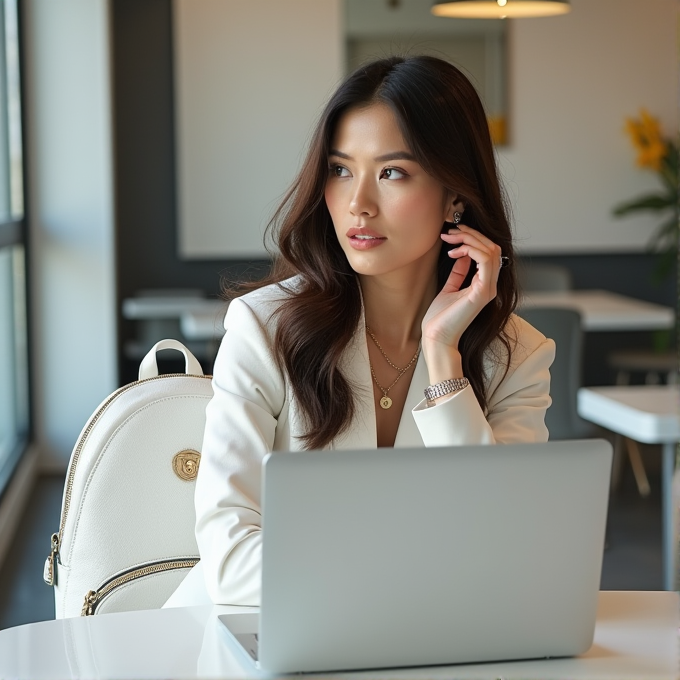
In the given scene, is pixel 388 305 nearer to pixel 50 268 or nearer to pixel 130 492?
pixel 130 492

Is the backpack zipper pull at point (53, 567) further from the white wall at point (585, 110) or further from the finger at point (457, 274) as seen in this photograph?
the white wall at point (585, 110)

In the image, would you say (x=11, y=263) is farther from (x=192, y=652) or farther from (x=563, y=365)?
(x=192, y=652)

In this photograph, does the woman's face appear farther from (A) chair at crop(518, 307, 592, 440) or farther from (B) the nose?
(A) chair at crop(518, 307, 592, 440)

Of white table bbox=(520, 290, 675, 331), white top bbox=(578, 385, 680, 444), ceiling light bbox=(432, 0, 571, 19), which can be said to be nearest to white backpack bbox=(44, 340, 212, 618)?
white top bbox=(578, 385, 680, 444)

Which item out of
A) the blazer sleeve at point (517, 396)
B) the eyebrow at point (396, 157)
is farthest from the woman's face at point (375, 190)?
the blazer sleeve at point (517, 396)

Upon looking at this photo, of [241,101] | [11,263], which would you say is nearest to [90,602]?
[11,263]

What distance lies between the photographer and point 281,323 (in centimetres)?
170

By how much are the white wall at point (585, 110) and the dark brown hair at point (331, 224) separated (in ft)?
15.8

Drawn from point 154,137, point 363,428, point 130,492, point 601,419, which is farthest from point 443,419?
point 154,137

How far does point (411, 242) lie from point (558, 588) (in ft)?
2.55

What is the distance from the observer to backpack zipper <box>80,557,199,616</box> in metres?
1.61

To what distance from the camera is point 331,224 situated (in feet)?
6.00

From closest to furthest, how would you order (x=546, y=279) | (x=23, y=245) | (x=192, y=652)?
(x=192, y=652), (x=23, y=245), (x=546, y=279)

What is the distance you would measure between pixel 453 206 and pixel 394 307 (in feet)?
0.64
